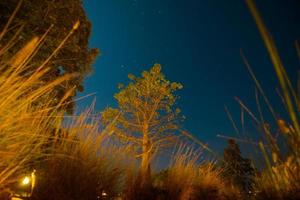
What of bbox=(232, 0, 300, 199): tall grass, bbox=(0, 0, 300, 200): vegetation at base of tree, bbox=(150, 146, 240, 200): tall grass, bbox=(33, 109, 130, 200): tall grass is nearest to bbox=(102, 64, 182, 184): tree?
bbox=(0, 0, 300, 200): vegetation at base of tree

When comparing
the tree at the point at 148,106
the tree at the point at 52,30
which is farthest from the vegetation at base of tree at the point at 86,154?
the tree at the point at 148,106

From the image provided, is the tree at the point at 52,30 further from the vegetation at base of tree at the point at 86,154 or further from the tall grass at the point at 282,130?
the tall grass at the point at 282,130

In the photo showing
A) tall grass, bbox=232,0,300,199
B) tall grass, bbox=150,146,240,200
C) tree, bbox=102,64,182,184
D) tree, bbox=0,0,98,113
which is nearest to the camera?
tall grass, bbox=232,0,300,199

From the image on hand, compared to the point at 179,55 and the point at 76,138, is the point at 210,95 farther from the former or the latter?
the point at 76,138

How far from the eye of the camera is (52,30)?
6.71 meters

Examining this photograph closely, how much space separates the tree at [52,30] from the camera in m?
6.14

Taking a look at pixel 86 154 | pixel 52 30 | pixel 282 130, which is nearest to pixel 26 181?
pixel 86 154

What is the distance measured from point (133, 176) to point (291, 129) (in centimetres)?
229

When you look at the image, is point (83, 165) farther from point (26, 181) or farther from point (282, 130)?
point (282, 130)

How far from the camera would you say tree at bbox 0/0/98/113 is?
6.14 m

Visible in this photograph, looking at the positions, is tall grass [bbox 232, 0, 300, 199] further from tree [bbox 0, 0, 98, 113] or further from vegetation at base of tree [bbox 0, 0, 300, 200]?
tree [bbox 0, 0, 98, 113]

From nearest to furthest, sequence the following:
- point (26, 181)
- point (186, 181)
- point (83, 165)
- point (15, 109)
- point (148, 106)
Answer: point (15, 109), point (83, 165), point (26, 181), point (186, 181), point (148, 106)

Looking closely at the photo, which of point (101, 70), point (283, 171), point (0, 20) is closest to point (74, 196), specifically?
point (283, 171)

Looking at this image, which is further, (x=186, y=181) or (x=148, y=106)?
(x=148, y=106)
